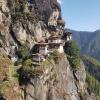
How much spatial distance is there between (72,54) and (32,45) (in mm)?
15928

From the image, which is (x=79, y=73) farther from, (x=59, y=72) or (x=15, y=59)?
(x=15, y=59)

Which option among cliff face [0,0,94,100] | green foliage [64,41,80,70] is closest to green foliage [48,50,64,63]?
cliff face [0,0,94,100]

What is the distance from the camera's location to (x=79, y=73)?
120750 millimetres

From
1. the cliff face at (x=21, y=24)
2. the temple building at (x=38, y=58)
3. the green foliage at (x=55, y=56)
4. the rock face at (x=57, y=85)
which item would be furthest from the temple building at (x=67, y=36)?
the temple building at (x=38, y=58)

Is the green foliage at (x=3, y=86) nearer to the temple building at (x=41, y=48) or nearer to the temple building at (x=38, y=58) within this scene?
the temple building at (x=38, y=58)

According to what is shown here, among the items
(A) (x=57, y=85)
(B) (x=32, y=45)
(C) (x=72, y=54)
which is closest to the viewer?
(A) (x=57, y=85)

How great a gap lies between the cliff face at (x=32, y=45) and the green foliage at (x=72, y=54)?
2717 millimetres

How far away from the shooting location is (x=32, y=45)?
111812 millimetres

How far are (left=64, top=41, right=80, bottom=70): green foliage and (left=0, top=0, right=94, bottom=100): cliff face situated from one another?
2.72 meters

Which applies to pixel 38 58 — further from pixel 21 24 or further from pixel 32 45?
pixel 21 24

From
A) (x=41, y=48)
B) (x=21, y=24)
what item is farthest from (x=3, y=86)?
(x=21, y=24)

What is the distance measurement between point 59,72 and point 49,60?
6.39 m

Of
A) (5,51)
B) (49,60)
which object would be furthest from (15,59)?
(49,60)

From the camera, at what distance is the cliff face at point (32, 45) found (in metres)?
94.2
